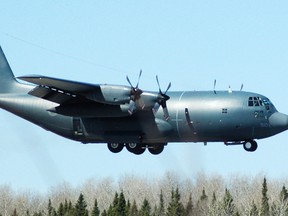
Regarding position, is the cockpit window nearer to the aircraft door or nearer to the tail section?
the aircraft door

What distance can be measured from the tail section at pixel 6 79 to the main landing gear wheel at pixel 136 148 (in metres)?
9.00

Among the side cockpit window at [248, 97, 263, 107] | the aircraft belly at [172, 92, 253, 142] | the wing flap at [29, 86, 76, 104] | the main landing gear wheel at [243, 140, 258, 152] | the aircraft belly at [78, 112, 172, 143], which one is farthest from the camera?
the aircraft belly at [78, 112, 172, 143]

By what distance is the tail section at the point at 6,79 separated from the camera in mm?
70562

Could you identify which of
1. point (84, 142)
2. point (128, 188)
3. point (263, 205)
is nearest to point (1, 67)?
point (84, 142)

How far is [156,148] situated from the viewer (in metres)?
67.2

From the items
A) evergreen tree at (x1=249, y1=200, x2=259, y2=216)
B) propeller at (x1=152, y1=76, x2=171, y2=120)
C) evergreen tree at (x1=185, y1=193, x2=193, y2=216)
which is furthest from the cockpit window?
evergreen tree at (x1=249, y1=200, x2=259, y2=216)

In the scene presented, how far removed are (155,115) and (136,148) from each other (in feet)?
10.1

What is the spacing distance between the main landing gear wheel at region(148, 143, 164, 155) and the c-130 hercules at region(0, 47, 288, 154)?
20 centimetres

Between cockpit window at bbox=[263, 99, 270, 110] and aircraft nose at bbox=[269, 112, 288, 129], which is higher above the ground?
cockpit window at bbox=[263, 99, 270, 110]

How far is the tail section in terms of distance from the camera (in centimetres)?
7056

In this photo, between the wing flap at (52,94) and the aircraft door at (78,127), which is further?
the aircraft door at (78,127)

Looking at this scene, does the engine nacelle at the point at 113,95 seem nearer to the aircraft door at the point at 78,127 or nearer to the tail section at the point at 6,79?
the aircraft door at the point at 78,127

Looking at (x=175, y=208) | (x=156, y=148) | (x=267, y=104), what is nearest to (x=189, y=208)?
(x=175, y=208)

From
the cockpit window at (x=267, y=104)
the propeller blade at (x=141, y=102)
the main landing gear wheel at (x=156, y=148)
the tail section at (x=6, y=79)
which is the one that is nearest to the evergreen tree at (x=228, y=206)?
the tail section at (x=6, y=79)
